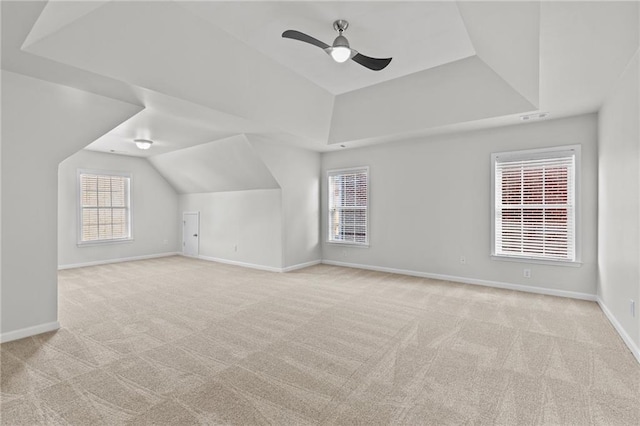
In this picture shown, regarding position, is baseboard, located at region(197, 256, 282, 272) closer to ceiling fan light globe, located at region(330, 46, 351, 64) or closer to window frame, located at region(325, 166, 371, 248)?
window frame, located at region(325, 166, 371, 248)

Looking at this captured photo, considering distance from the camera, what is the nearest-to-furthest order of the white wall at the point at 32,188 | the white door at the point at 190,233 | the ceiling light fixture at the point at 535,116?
1. the white wall at the point at 32,188
2. the ceiling light fixture at the point at 535,116
3. the white door at the point at 190,233

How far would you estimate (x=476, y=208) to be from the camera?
5.18 m

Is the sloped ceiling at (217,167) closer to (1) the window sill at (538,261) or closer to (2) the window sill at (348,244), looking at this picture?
(2) the window sill at (348,244)

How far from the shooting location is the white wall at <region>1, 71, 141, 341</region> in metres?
2.99

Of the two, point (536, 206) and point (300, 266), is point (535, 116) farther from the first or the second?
point (300, 266)

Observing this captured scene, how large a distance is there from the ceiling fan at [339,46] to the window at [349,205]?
3.35 m

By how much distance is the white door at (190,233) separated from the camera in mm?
8148

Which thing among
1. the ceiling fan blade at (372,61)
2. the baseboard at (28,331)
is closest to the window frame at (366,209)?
the ceiling fan blade at (372,61)

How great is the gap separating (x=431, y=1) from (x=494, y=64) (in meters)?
1.33

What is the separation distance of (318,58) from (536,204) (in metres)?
3.91

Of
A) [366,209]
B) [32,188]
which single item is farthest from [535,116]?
[32,188]

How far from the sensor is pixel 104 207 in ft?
23.8

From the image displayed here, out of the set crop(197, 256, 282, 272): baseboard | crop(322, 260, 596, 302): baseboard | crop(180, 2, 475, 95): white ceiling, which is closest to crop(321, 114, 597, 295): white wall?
crop(322, 260, 596, 302): baseboard

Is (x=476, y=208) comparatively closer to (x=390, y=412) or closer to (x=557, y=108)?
(x=557, y=108)
